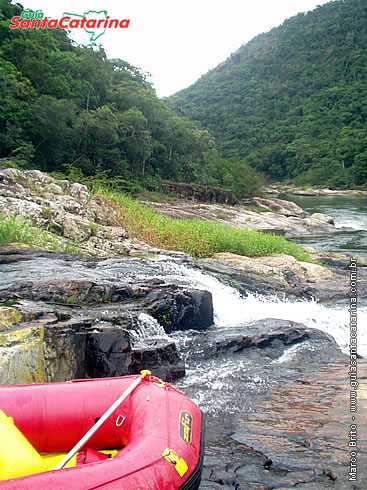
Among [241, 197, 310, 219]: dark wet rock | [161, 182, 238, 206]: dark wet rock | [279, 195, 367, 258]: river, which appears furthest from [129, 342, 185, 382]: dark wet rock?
[241, 197, 310, 219]: dark wet rock

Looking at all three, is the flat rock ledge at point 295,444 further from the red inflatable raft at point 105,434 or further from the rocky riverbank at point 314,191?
the rocky riverbank at point 314,191

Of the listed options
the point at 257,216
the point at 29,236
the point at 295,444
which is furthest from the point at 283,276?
the point at 257,216

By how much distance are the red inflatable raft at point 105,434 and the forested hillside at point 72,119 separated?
1562 cm

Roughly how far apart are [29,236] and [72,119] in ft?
43.9

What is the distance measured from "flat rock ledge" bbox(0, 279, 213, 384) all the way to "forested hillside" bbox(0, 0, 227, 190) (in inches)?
486

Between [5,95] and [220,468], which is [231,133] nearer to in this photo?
[5,95]

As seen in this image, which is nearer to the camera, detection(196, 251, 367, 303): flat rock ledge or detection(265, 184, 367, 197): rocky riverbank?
detection(196, 251, 367, 303): flat rock ledge

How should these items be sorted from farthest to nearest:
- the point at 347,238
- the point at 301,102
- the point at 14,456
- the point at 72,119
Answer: the point at 301,102 < the point at 72,119 < the point at 347,238 < the point at 14,456

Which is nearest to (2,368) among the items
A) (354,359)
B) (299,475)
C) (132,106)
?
(299,475)

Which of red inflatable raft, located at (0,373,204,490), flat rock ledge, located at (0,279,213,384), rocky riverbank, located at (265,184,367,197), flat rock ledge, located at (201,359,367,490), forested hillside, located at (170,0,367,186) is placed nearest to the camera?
red inflatable raft, located at (0,373,204,490)

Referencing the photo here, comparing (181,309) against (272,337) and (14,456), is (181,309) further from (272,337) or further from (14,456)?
(14,456)

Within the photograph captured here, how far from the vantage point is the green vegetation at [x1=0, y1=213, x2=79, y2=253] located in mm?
9570

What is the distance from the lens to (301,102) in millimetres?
76125

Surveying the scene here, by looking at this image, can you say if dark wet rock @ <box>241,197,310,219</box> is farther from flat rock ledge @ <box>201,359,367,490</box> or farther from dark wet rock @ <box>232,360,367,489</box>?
flat rock ledge @ <box>201,359,367,490</box>
